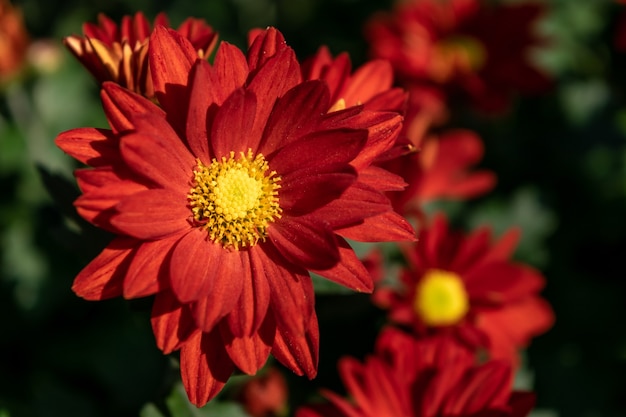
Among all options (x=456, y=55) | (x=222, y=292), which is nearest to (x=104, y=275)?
(x=222, y=292)

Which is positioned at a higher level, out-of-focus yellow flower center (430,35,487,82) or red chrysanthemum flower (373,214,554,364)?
out-of-focus yellow flower center (430,35,487,82)

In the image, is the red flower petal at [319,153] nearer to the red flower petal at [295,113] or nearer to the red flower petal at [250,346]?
the red flower petal at [295,113]

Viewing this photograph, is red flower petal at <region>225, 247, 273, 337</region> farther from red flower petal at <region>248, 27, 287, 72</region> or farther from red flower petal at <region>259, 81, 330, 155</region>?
red flower petal at <region>248, 27, 287, 72</region>

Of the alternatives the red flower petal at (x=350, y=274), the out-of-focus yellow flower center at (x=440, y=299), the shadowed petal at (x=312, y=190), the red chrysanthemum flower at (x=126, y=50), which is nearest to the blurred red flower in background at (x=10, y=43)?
the red chrysanthemum flower at (x=126, y=50)

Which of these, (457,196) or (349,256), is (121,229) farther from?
(457,196)

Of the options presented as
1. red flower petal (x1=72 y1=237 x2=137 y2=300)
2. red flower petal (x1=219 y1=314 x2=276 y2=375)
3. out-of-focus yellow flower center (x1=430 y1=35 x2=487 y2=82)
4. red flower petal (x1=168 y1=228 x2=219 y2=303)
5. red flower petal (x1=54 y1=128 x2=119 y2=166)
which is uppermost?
out-of-focus yellow flower center (x1=430 y1=35 x2=487 y2=82)

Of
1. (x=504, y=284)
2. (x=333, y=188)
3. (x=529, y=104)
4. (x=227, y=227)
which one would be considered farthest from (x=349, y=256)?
(x=529, y=104)

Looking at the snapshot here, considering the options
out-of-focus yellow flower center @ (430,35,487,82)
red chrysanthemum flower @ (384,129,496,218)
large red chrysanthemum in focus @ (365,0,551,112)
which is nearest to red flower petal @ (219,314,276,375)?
red chrysanthemum flower @ (384,129,496,218)
